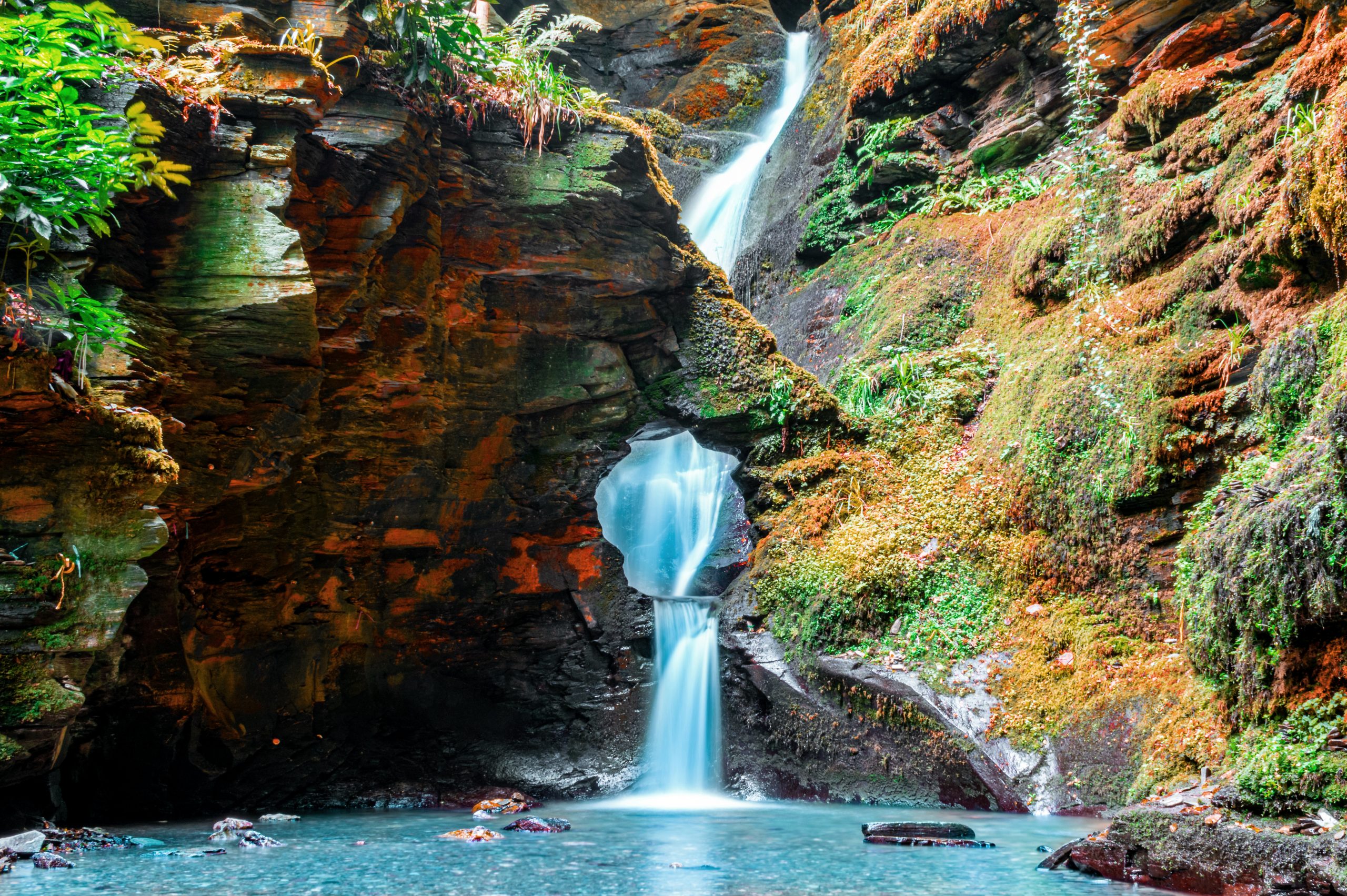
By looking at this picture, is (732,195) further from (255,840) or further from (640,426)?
(255,840)

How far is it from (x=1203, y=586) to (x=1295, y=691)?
2.59 feet

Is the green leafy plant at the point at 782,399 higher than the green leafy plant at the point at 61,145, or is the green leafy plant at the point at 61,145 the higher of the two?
the green leafy plant at the point at 61,145

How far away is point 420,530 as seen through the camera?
923 cm

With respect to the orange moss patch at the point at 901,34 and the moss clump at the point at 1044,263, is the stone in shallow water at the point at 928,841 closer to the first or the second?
the moss clump at the point at 1044,263

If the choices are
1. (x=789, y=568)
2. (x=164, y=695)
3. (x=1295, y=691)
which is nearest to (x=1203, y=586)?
(x=1295, y=691)

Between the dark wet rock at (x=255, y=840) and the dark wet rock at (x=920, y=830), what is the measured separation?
14.0 feet

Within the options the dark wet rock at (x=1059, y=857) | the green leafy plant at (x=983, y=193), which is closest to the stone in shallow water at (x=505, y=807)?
the dark wet rock at (x=1059, y=857)

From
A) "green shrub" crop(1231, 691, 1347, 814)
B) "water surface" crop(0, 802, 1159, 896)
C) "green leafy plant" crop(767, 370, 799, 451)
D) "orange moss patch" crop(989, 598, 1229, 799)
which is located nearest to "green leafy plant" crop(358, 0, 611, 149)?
"green leafy plant" crop(767, 370, 799, 451)

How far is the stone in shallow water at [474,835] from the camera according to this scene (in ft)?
20.1

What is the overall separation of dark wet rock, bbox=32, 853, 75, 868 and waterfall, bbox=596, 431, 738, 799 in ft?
18.2

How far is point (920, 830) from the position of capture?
5.76 m

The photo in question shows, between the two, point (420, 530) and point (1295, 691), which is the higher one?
point (420, 530)

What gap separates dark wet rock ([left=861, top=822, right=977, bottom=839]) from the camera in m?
5.64

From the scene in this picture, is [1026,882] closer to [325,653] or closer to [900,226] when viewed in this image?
[325,653]
